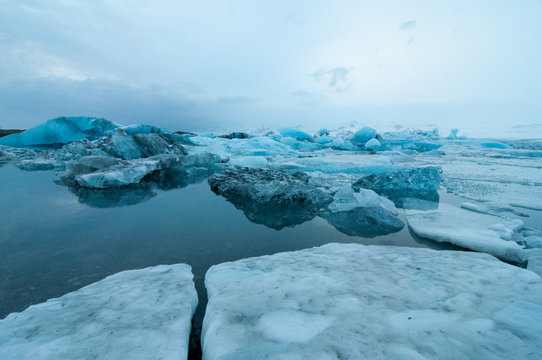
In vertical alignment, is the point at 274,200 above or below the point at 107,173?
below

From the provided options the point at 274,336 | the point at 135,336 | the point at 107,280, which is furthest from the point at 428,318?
the point at 107,280

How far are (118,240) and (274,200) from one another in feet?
6.94

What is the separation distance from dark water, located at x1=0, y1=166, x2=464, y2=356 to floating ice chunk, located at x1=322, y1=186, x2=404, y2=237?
0.44 ft

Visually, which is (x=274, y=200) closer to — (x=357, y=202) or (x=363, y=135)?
(x=357, y=202)

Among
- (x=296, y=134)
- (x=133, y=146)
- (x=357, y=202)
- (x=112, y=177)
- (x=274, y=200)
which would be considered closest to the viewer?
(x=357, y=202)

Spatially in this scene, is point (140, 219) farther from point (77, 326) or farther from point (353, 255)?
point (353, 255)

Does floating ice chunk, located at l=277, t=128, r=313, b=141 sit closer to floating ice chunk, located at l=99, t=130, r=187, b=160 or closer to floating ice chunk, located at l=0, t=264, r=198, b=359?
floating ice chunk, located at l=99, t=130, r=187, b=160

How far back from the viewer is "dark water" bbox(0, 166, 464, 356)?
1804mm

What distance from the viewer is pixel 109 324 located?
113 cm

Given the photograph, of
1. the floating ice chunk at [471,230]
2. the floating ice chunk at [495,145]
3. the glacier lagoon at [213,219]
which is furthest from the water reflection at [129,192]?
the floating ice chunk at [495,145]

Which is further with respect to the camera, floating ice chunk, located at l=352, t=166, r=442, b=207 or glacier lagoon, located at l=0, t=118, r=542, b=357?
floating ice chunk, located at l=352, t=166, r=442, b=207

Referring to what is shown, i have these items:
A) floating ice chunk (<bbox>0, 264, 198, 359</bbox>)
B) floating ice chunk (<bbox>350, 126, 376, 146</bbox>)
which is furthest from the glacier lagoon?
floating ice chunk (<bbox>350, 126, 376, 146</bbox>)

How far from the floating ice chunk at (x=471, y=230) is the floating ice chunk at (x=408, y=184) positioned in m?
1.02

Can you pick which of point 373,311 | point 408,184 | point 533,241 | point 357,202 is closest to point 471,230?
point 533,241
